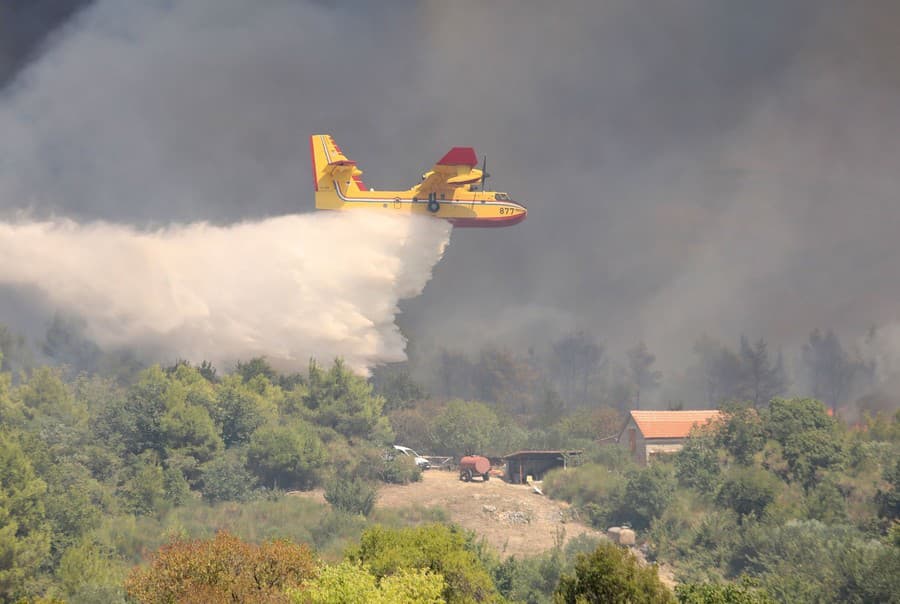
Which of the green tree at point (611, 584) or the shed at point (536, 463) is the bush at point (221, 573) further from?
the shed at point (536, 463)

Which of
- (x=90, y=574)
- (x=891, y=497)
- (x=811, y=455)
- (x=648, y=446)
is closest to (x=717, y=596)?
(x=90, y=574)

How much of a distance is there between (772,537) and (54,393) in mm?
62700

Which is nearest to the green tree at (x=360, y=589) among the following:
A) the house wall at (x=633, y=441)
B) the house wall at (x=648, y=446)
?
the house wall at (x=648, y=446)

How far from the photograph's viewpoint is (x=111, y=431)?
74250 millimetres

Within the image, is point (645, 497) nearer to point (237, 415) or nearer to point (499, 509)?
point (499, 509)

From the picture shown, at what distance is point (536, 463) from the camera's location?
80.8 metres

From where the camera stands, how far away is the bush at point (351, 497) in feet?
215

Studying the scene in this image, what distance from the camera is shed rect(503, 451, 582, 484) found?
80.1 m

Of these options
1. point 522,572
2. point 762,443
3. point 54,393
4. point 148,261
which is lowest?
point 522,572

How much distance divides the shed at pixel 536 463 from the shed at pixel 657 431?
6100 mm

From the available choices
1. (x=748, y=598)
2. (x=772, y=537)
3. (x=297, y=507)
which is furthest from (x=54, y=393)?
(x=748, y=598)

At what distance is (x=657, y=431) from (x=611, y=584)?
6167 centimetres

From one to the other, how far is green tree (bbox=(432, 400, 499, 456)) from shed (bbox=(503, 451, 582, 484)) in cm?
994

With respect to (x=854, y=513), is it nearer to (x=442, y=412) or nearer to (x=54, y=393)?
(x=442, y=412)
